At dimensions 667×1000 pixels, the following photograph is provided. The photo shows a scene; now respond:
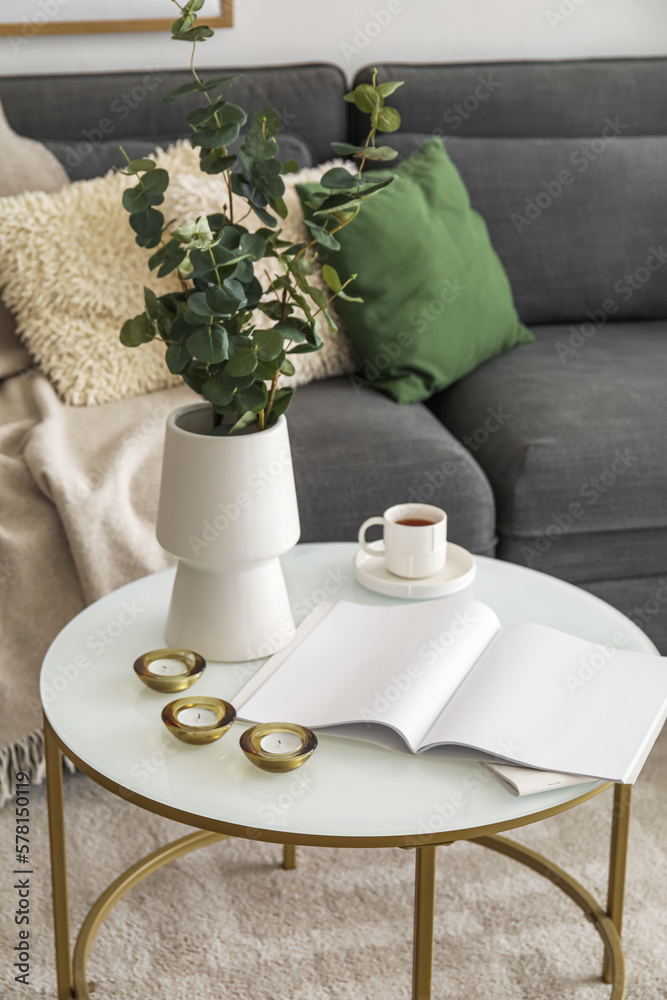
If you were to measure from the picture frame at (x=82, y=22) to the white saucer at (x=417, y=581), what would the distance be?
1.54m

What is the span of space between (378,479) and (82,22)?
131 cm

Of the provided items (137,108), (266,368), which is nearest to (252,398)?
(266,368)

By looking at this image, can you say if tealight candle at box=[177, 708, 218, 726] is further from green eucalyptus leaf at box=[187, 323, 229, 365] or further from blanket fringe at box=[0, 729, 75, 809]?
blanket fringe at box=[0, 729, 75, 809]

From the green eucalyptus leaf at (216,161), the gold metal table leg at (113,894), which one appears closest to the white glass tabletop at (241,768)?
the gold metal table leg at (113,894)

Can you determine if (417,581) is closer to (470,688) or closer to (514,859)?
(470,688)

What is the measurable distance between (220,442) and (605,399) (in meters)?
0.98

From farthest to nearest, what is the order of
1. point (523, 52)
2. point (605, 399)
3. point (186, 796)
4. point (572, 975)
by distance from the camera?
1. point (523, 52)
2. point (605, 399)
3. point (572, 975)
4. point (186, 796)

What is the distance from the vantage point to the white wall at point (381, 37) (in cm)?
219

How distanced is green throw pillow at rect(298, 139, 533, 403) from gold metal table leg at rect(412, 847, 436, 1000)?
1069 mm

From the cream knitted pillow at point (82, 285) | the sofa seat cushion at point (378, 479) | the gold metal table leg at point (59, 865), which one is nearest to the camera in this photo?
the gold metal table leg at point (59, 865)

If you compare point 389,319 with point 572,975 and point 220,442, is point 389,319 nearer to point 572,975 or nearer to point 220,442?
point 220,442

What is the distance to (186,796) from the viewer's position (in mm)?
788

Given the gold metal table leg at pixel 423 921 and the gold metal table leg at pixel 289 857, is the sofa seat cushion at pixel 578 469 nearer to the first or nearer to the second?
the gold metal table leg at pixel 289 857

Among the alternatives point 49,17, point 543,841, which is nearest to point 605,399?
point 543,841
